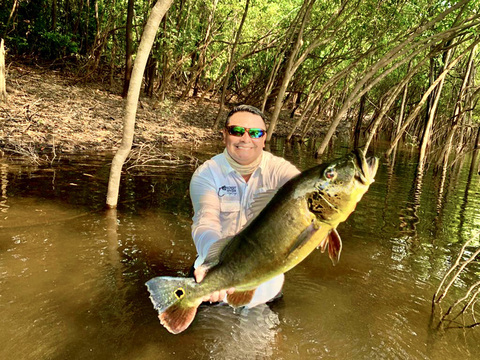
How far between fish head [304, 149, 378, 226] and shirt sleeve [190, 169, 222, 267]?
3.51 ft

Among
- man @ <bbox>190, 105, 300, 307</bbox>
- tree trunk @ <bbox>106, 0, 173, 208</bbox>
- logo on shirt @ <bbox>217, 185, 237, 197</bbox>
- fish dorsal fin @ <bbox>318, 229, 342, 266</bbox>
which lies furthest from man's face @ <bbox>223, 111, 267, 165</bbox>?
tree trunk @ <bbox>106, 0, 173, 208</bbox>

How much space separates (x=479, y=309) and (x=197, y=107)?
21.1m

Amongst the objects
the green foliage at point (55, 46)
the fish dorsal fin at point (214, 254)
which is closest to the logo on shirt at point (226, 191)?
the fish dorsal fin at point (214, 254)

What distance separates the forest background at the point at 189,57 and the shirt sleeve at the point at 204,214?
7654 mm

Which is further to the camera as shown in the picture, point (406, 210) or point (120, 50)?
point (120, 50)

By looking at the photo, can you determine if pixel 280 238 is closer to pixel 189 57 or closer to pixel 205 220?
pixel 205 220

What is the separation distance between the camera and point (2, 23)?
16469 mm

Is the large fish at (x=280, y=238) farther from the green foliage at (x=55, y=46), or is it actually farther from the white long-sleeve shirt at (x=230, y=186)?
the green foliage at (x=55, y=46)

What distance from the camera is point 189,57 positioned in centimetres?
1972

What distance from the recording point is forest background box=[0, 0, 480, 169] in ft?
42.9

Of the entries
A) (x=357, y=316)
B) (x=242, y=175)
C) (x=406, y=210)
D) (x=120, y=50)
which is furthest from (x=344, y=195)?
(x=120, y=50)

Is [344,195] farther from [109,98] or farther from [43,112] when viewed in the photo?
[109,98]

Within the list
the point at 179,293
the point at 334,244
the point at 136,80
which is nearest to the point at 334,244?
the point at 334,244

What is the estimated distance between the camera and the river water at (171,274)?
3250 mm
